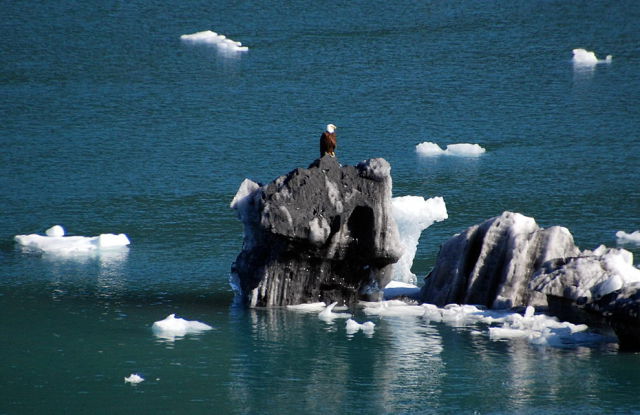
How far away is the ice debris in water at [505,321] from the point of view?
62.9 ft

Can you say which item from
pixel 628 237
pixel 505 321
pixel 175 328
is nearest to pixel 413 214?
pixel 505 321

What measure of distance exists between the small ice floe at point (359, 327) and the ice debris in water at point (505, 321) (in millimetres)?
1025

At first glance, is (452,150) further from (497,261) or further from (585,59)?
(497,261)

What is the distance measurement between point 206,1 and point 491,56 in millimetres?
12573

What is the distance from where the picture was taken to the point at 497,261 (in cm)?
2147

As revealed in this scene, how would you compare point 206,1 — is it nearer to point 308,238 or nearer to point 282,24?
point 282,24

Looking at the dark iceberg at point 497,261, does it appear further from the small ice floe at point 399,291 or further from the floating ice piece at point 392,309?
the small ice floe at point 399,291

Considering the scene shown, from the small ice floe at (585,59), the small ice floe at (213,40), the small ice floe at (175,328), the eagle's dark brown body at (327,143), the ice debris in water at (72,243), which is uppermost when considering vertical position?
the small ice floe at (213,40)

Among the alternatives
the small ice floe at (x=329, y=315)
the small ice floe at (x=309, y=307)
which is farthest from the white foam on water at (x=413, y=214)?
the small ice floe at (x=329, y=315)

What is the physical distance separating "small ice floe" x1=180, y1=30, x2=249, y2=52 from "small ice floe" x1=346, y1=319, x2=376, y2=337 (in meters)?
29.0

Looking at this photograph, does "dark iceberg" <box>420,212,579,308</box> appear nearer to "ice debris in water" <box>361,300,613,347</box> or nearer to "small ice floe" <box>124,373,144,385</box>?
"ice debris in water" <box>361,300,613,347</box>

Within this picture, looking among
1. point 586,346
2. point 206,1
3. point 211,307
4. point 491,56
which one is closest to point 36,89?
point 206,1

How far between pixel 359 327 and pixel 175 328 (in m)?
3.00

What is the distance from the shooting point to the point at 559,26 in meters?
47.3
